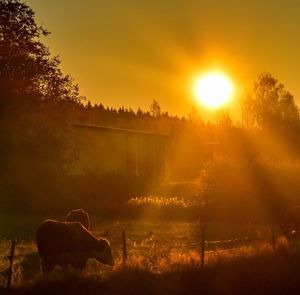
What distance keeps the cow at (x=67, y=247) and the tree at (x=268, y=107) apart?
57.8m

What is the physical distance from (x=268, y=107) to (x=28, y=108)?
47573 mm

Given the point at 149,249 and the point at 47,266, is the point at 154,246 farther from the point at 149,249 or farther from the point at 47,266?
the point at 47,266

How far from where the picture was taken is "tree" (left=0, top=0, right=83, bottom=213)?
3791 centimetres

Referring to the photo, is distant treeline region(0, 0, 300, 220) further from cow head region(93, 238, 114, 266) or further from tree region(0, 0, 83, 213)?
cow head region(93, 238, 114, 266)

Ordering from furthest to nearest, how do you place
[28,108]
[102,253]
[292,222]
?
[28,108] < [292,222] < [102,253]

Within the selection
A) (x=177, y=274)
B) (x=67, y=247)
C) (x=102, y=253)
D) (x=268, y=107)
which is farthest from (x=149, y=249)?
(x=268, y=107)

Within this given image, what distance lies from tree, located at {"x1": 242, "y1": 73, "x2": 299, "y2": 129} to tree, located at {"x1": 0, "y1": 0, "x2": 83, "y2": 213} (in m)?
39.1

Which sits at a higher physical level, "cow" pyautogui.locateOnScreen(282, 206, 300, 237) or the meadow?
"cow" pyautogui.locateOnScreen(282, 206, 300, 237)

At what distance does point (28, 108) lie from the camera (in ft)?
125

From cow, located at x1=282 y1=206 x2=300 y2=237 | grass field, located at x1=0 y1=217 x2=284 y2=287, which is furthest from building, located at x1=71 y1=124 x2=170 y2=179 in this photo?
cow, located at x1=282 y1=206 x2=300 y2=237

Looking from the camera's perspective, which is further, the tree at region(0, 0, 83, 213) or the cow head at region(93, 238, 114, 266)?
the tree at region(0, 0, 83, 213)

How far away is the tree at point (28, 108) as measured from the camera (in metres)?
37.9

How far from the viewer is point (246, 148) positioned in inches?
2603

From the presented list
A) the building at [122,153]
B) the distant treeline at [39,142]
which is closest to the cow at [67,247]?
the distant treeline at [39,142]
